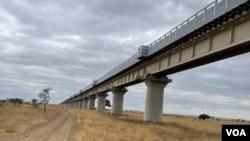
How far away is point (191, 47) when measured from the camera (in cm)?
3641

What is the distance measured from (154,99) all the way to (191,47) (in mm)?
15212

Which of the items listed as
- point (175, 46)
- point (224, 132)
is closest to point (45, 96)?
point (175, 46)

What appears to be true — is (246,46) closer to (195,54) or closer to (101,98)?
(195,54)

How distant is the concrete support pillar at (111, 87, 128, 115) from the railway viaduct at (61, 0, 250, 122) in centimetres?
1516

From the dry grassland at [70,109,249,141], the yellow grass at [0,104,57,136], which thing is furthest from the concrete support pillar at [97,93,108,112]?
the dry grassland at [70,109,249,141]

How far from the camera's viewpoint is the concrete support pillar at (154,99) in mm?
50188

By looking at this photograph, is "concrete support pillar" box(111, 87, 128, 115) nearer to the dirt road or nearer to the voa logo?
the dirt road

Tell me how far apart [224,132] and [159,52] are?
40.7 m

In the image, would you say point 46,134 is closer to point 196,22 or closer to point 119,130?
point 119,130

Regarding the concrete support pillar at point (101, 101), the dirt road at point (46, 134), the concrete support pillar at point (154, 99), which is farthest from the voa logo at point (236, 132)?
the concrete support pillar at point (101, 101)

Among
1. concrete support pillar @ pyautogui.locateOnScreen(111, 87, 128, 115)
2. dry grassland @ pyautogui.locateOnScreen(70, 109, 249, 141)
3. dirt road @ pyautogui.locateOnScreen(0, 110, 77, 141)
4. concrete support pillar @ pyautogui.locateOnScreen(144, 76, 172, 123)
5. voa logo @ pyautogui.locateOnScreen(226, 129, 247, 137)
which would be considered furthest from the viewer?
concrete support pillar @ pyautogui.locateOnScreen(111, 87, 128, 115)

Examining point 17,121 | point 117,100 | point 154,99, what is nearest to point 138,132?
point 17,121

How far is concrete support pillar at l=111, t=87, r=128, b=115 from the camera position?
8235cm

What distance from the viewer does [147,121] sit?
5081 cm
